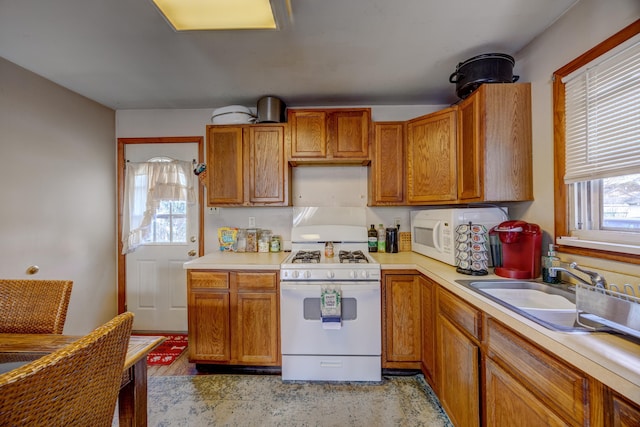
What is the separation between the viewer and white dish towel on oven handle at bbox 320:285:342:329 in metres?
1.89

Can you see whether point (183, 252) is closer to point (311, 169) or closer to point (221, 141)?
point (221, 141)

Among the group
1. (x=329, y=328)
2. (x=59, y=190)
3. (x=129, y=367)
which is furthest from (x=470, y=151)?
(x=59, y=190)

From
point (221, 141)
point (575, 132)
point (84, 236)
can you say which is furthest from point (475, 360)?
point (84, 236)

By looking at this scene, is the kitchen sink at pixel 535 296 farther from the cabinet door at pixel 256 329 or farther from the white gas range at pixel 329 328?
the cabinet door at pixel 256 329

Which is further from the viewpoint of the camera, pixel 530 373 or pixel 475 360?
pixel 475 360

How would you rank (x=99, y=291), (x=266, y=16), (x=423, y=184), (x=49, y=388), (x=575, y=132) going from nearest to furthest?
1. (x=49, y=388)
2. (x=266, y=16)
3. (x=575, y=132)
4. (x=423, y=184)
5. (x=99, y=291)

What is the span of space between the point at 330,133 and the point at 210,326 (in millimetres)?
1949

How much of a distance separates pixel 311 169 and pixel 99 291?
247 cm

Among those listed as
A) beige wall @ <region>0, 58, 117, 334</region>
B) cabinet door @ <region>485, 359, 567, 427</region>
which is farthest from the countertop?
beige wall @ <region>0, 58, 117, 334</region>

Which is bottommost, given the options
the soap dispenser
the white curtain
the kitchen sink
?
the kitchen sink

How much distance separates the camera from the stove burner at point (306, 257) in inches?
80.9

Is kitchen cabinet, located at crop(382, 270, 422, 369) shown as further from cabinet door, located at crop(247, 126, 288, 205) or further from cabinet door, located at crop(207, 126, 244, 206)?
cabinet door, located at crop(207, 126, 244, 206)

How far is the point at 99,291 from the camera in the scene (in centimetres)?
255

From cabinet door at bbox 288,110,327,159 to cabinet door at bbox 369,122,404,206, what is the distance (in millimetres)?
491
